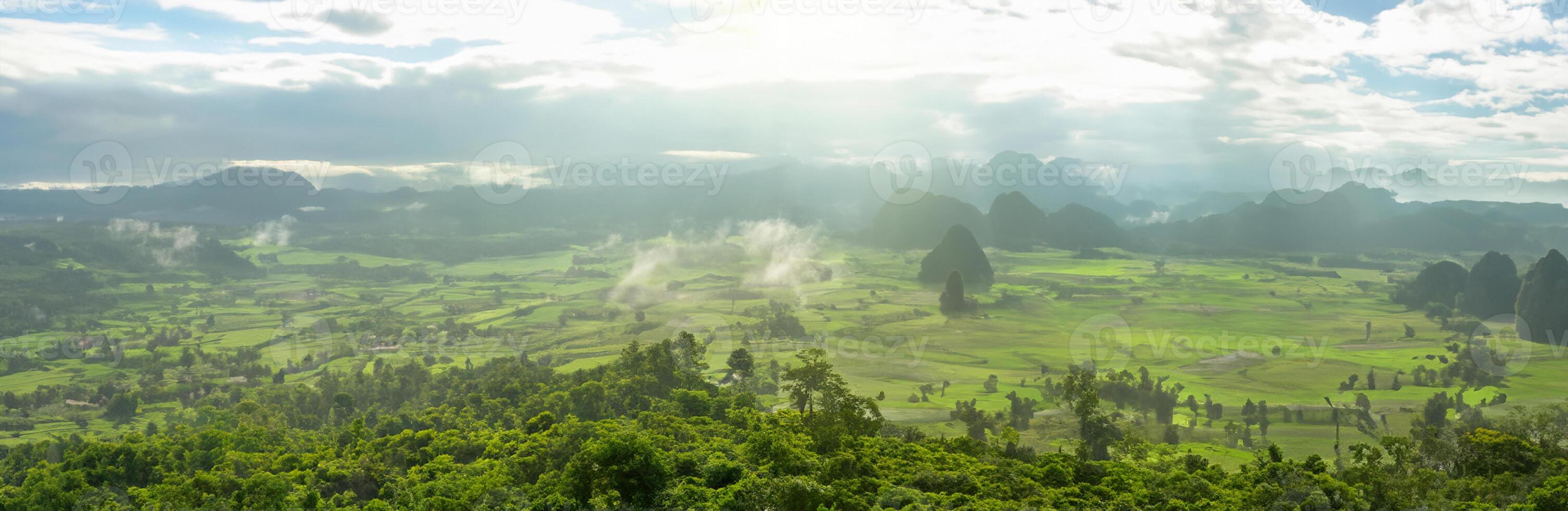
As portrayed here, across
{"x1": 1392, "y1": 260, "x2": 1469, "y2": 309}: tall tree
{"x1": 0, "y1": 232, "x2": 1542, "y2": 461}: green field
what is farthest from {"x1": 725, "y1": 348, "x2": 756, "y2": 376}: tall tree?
{"x1": 1392, "y1": 260, "x2": 1469, "y2": 309}: tall tree

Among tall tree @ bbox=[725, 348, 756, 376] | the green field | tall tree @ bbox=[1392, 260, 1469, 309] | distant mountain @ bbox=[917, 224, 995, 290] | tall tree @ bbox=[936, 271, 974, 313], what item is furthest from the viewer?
distant mountain @ bbox=[917, 224, 995, 290]

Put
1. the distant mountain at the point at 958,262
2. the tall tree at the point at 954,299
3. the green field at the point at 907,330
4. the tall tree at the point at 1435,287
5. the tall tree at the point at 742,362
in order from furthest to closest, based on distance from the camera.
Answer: the distant mountain at the point at 958,262, the tall tree at the point at 1435,287, the tall tree at the point at 954,299, the green field at the point at 907,330, the tall tree at the point at 742,362

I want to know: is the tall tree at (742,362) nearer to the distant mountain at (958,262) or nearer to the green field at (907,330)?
Answer: the green field at (907,330)

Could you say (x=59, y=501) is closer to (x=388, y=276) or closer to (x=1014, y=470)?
(x=1014, y=470)

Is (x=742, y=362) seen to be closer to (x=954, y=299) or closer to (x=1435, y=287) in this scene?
(x=954, y=299)

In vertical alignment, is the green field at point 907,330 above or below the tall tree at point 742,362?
below

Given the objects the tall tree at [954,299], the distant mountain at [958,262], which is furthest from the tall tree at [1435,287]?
the tall tree at [954,299]

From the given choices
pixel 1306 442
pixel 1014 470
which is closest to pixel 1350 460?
pixel 1306 442

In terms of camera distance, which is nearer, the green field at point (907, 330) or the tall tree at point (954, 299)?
the green field at point (907, 330)

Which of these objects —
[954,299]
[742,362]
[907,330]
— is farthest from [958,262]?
[742,362]

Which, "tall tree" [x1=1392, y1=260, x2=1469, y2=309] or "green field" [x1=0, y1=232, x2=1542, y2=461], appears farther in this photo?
"tall tree" [x1=1392, y1=260, x2=1469, y2=309]

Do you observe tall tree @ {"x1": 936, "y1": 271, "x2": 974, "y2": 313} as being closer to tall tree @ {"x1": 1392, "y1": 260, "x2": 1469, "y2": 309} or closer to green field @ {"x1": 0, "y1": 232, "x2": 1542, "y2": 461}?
green field @ {"x1": 0, "y1": 232, "x2": 1542, "y2": 461}

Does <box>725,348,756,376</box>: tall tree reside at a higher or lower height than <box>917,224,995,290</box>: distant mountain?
lower

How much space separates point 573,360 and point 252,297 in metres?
107
